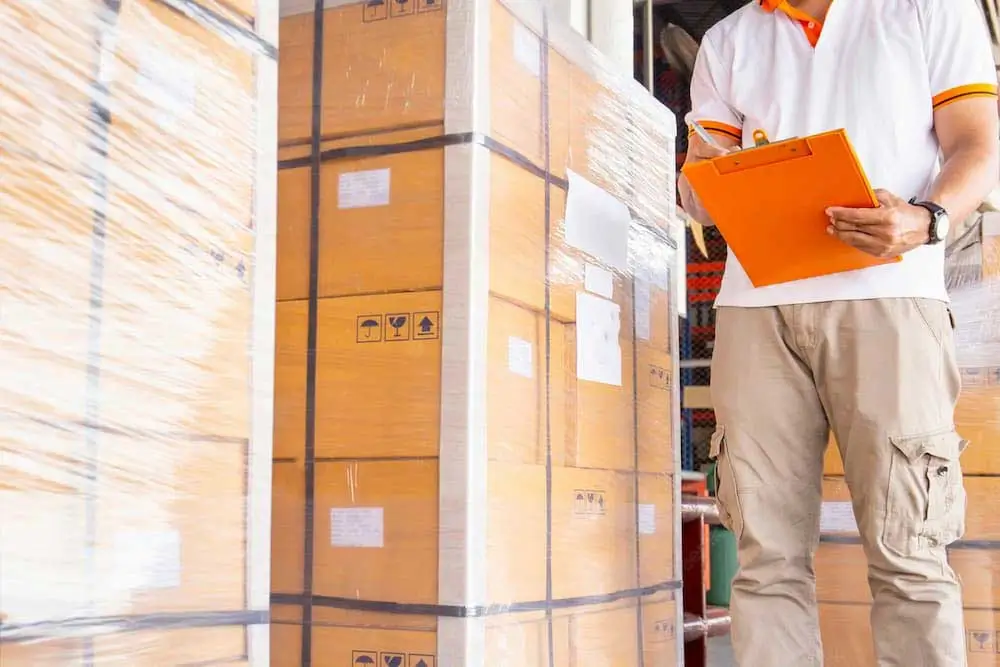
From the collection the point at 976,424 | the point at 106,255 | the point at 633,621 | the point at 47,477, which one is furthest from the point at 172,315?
→ the point at 976,424

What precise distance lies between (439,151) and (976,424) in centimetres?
165

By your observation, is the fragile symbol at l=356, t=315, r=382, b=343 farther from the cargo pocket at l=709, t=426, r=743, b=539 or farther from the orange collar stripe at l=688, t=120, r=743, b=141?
the orange collar stripe at l=688, t=120, r=743, b=141

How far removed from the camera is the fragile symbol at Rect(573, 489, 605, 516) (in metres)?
2.39

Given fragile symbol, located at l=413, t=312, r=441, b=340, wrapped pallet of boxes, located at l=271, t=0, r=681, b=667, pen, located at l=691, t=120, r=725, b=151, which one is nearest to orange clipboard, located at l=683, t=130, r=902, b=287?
pen, located at l=691, t=120, r=725, b=151

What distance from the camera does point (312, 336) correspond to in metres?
2.19

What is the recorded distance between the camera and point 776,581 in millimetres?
2156

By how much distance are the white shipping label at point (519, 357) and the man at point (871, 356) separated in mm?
380

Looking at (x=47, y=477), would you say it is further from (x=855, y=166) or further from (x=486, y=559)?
(x=855, y=166)

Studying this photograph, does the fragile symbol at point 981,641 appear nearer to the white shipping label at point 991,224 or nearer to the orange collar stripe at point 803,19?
the white shipping label at point 991,224

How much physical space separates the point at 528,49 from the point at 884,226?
2.68 feet

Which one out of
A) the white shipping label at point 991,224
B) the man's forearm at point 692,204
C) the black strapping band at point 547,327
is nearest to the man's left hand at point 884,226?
the man's forearm at point 692,204

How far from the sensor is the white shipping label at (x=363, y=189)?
2.16 metres

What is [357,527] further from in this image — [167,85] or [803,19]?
[803,19]

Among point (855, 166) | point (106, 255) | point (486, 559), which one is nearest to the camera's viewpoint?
point (106, 255)
